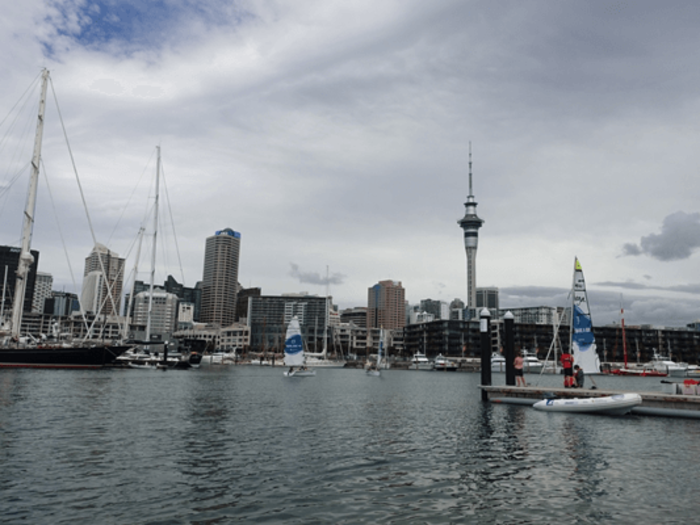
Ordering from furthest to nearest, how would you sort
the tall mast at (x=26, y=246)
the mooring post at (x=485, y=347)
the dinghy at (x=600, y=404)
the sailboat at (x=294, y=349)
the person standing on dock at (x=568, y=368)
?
the sailboat at (x=294, y=349), the tall mast at (x=26, y=246), the mooring post at (x=485, y=347), the person standing on dock at (x=568, y=368), the dinghy at (x=600, y=404)

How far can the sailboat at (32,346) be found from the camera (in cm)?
8350

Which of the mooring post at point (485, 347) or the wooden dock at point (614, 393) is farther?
the mooring post at point (485, 347)

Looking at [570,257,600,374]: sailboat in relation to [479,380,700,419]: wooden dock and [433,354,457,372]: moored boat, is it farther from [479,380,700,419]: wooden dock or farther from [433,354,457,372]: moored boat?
[433,354,457,372]: moored boat

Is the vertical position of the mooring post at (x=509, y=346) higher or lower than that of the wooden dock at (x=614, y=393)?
higher

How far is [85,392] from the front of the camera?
157 ft

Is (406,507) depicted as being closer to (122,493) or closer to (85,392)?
(122,493)

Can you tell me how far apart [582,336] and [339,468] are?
2982 centimetres

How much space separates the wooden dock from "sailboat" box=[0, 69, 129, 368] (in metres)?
73.8

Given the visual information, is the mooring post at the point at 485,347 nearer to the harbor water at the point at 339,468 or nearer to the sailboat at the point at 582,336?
the sailboat at the point at 582,336

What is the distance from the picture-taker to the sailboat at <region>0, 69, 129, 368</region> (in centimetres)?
8350

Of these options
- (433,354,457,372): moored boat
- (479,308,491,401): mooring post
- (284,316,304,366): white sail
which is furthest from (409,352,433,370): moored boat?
(479,308,491,401): mooring post

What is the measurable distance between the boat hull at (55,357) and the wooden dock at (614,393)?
2898 inches

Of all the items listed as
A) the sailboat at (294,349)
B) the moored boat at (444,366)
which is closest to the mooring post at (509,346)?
the sailboat at (294,349)

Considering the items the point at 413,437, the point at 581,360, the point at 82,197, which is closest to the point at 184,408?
the point at 413,437
